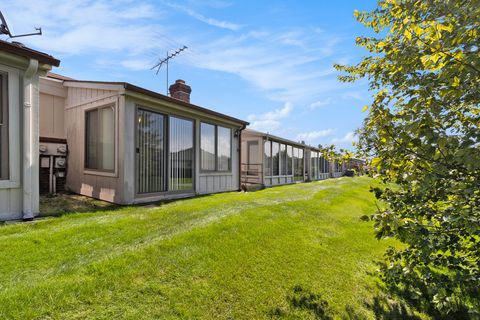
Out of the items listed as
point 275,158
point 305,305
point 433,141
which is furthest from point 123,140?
point 275,158

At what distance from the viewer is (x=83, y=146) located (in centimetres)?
689

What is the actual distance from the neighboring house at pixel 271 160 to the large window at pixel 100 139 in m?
7.64

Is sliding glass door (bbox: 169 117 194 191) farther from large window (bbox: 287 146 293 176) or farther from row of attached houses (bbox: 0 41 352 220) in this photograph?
large window (bbox: 287 146 293 176)

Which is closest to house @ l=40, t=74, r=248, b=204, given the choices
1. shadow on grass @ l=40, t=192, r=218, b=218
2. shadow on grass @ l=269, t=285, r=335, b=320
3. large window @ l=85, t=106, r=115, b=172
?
large window @ l=85, t=106, r=115, b=172

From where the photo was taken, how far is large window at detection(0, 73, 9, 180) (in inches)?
167

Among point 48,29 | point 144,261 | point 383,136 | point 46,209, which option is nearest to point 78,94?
point 48,29

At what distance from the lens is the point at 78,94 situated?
7121mm

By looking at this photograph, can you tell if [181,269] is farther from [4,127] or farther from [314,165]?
[314,165]

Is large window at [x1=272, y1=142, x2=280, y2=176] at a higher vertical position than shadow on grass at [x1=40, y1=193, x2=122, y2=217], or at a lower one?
higher

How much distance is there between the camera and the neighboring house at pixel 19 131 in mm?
4242

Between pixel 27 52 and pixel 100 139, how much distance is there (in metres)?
2.61

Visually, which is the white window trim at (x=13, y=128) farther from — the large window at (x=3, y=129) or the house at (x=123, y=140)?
the house at (x=123, y=140)

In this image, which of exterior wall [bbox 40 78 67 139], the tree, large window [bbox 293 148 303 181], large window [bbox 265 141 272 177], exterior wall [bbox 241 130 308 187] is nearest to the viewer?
the tree

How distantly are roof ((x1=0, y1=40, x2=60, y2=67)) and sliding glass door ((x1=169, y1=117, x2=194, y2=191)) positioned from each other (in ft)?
9.93
